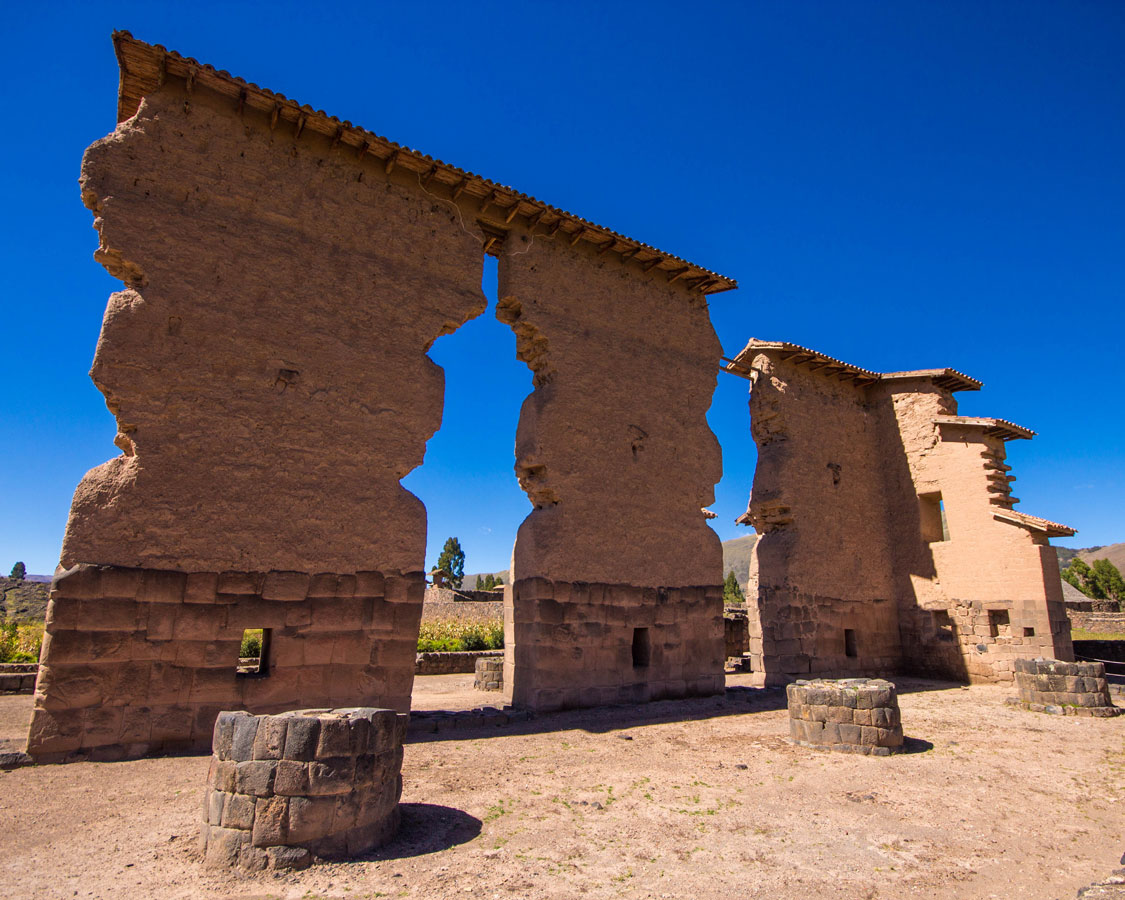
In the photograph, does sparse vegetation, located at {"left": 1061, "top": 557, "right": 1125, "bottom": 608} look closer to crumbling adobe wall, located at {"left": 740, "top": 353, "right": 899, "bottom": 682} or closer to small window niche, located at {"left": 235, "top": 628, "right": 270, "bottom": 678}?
crumbling adobe wall, located at {"left": 740, "top": 353, "right": 899, "bottom": 682}

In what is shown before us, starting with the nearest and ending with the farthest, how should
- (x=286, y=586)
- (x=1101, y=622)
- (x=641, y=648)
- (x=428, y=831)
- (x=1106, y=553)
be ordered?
(x=428, y=831)
(x=286, y=586)
(x=641, y=648)
(x=1101, y=622)
(x=1106, y=553)

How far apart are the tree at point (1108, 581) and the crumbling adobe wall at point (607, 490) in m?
50.0

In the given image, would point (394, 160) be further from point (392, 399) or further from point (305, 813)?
point (305, 813)

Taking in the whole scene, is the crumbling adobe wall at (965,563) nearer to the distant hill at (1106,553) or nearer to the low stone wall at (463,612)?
the low stone wall at (463,612)

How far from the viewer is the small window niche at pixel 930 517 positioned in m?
15.5

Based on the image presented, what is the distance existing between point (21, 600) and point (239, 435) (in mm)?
20844

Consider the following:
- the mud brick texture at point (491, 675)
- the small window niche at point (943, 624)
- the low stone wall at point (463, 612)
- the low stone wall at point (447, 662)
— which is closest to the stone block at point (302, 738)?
the mud brick texture at point (491, 675)

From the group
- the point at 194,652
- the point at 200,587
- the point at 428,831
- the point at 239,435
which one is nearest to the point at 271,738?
the point at 428,831

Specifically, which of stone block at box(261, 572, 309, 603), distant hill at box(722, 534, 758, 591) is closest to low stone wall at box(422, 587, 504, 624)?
stone block at box(261, 572, 309, 603)

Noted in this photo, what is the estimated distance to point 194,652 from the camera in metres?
7.24

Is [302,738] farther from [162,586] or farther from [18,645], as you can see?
[18,645]

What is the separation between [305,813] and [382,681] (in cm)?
432

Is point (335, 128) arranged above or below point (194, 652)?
above

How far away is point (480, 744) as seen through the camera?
314 inches
